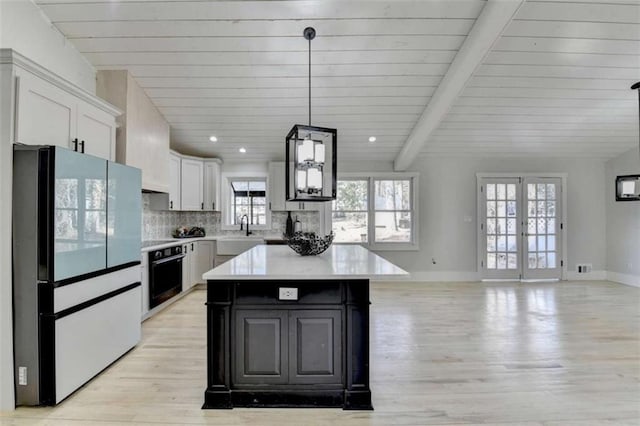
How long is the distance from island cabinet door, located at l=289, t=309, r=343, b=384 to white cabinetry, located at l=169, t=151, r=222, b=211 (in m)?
3.74

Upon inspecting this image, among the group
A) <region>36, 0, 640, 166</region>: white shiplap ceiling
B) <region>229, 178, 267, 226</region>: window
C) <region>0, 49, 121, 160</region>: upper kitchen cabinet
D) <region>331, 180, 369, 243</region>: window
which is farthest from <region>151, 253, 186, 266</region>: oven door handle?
<region>331, 180, 369, 243</region>: window

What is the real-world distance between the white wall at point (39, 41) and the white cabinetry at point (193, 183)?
1.83m

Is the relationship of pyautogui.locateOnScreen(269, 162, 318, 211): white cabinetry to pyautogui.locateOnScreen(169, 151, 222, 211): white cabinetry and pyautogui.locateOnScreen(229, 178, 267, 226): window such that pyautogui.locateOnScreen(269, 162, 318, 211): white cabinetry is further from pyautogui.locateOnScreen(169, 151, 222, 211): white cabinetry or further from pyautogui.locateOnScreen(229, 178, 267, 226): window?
pyautogui.locateOnScreen(169, 151, 222, 211): white cabinetry

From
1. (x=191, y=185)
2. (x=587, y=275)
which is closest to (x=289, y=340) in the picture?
(x=191, y=185)

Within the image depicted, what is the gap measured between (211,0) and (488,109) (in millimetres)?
3624

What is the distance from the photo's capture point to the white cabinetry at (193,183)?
5.39 metres

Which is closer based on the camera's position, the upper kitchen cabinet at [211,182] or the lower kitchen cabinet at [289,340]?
the lower kitchen cabinet at [289,340]

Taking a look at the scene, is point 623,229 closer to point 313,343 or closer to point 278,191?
point 278,191

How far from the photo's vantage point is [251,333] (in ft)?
7.55

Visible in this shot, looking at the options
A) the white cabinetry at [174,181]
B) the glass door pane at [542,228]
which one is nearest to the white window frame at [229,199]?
the white cabinetry at [174,181]

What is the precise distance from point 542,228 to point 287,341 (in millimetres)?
5965

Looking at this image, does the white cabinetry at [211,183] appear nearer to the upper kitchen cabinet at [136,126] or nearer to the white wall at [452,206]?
the upper kitchen cabinet at [136,126]

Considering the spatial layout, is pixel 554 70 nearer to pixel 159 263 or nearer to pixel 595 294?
pixel 595 294

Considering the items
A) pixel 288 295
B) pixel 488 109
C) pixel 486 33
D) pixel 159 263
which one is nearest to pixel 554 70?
pixel 488 109
